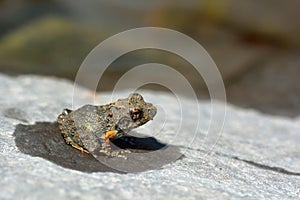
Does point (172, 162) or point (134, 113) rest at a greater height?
point (134, 113)

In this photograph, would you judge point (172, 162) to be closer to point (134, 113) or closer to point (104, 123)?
point (134, 113)

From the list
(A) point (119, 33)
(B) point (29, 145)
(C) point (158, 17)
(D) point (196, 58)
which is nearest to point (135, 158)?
(B) point (29, 145)

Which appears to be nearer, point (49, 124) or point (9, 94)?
point (49, 124)

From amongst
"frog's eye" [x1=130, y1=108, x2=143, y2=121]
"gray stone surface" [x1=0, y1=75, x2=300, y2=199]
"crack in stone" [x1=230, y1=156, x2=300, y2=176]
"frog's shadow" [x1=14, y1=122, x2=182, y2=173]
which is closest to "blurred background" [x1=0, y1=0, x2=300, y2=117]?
"gray stone surface" [x1=0, y1=75, x2=300, y2=199]

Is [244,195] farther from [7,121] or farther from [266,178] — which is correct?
[7,121]

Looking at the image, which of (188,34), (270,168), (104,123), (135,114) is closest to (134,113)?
(135,114)
